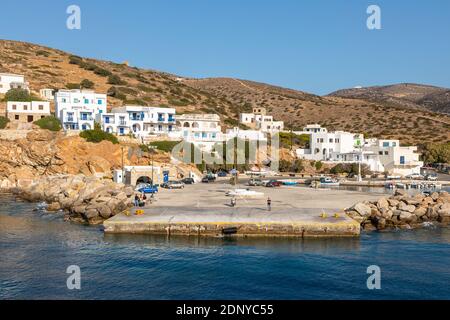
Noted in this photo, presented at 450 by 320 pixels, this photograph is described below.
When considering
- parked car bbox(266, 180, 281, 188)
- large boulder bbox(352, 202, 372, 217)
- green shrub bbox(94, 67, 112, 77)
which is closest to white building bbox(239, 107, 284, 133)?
green shrub bbox(94, 67, 112, 77)

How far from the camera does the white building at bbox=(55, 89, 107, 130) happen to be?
75.4 m

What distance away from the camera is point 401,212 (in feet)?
129

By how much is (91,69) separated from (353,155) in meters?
71.6

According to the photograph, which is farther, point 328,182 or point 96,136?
point 328,182

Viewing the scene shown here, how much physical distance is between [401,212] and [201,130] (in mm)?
49000

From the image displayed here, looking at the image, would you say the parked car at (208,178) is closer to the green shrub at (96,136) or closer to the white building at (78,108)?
the green shrub at (96,136)

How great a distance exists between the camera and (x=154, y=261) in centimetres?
2744

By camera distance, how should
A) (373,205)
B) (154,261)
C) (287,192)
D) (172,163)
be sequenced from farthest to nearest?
(172,163)
(287,192)
(373,205)
(154,261)

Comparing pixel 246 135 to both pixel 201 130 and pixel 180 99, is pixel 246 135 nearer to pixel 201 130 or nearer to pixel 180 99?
pixel 201 130

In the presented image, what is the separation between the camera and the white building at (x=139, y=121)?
255 ft

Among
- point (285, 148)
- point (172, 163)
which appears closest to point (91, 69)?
point (285, 148)

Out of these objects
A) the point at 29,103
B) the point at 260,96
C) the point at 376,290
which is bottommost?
the point at 376,290

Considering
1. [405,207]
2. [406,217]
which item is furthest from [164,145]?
[406,217]

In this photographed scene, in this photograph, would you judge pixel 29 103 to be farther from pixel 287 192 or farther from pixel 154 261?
pixel 154 261
